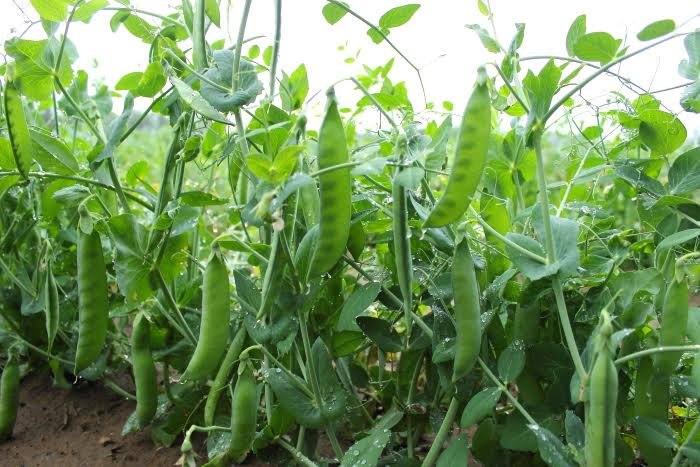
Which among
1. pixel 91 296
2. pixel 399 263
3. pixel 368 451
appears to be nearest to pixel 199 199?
pixel 91 296

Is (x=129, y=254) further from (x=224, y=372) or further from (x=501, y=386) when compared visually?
(x=501, y=386)

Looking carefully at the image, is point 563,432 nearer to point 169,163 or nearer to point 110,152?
point 169,163

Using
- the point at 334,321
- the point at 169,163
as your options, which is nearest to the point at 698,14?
the point at 334,321

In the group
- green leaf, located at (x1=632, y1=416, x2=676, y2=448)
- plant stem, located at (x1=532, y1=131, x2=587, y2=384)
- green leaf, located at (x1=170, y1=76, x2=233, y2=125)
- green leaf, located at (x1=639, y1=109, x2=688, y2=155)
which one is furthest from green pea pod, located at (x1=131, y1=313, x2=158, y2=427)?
green leaf, located at (x1=639, y1=109, x2=688, y2=155)

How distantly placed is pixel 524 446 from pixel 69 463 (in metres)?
1.21

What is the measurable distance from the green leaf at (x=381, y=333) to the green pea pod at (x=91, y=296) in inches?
22.0

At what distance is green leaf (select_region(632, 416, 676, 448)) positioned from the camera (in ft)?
3.68

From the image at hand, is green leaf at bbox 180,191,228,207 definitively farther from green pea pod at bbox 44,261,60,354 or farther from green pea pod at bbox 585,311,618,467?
green pea pod at bbox 585,311,618,467

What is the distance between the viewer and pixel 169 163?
53.6 inches

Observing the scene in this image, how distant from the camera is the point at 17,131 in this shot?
1338 millimetres

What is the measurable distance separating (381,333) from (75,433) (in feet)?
3.51

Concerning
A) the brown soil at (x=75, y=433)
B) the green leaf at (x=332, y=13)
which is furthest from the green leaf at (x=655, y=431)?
the brown soil at (x=75, y=433)

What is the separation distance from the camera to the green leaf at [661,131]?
1243mm

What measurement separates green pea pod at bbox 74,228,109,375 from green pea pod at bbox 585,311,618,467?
99 cm
